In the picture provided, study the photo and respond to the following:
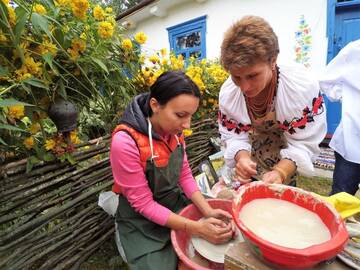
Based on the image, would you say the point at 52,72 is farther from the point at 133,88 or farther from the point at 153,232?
the point at 153,232

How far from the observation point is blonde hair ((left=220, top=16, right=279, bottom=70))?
1026mm

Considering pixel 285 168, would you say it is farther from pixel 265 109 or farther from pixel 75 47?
pixel 75 47

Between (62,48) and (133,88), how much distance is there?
63cm

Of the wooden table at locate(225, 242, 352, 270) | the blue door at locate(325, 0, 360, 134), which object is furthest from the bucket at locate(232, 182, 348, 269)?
the blue door at locate(325, 0, 360, 134)

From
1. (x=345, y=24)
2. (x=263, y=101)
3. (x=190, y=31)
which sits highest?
(x=190, y=31)

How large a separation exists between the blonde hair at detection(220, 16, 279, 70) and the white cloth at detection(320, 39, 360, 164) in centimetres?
110

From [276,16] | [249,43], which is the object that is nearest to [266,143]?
[249,43]

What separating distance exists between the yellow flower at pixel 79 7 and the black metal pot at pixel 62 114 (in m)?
0.41

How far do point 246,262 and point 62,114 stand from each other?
1.01m

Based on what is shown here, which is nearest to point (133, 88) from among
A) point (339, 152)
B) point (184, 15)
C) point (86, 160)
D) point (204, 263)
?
point (86, 160)

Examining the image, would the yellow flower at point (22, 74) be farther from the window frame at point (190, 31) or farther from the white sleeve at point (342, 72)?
the window frame at point (190, 31)

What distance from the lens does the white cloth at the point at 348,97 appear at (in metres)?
1.82

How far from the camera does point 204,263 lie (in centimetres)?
101

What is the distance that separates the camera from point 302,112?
1259mm
